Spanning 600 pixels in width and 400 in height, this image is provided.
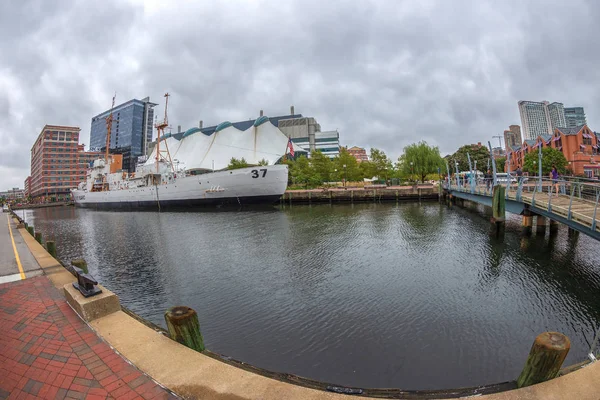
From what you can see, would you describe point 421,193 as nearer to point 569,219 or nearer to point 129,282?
point 569,219

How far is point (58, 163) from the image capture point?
378ft

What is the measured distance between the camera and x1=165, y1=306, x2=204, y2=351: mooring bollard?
12.5ft

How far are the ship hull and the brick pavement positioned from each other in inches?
1342

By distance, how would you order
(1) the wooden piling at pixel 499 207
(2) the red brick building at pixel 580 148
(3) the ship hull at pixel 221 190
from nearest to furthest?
(1) the wooden piling at pixel 499 207
(3) the ship hull at pixel 221 190
(2) the red brick building at pixel 580 148

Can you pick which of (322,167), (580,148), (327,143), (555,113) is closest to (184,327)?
(322,167)

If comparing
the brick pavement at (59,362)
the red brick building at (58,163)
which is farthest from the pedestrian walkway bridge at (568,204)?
the red brick building at (58,163)

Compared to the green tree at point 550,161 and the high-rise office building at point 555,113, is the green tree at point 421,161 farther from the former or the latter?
the high-rise office building at point 555,113

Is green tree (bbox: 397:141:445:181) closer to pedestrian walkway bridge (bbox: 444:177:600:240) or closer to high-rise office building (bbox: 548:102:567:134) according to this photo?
pedestrian walkway bridge (bbox: 444:177:600:240)

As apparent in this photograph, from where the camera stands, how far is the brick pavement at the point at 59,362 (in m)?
3.03

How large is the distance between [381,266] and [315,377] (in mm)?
6963

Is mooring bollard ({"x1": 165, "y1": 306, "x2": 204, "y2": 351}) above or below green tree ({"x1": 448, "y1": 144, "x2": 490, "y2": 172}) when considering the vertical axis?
below

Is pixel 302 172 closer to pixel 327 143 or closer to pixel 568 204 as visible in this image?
pixel 568 204

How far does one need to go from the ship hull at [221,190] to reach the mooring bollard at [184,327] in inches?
1377

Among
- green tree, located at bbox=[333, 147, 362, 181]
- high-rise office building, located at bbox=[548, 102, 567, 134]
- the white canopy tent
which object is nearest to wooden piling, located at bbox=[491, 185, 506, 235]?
green tree, located at bbox=[333, 147, 362, 181]
